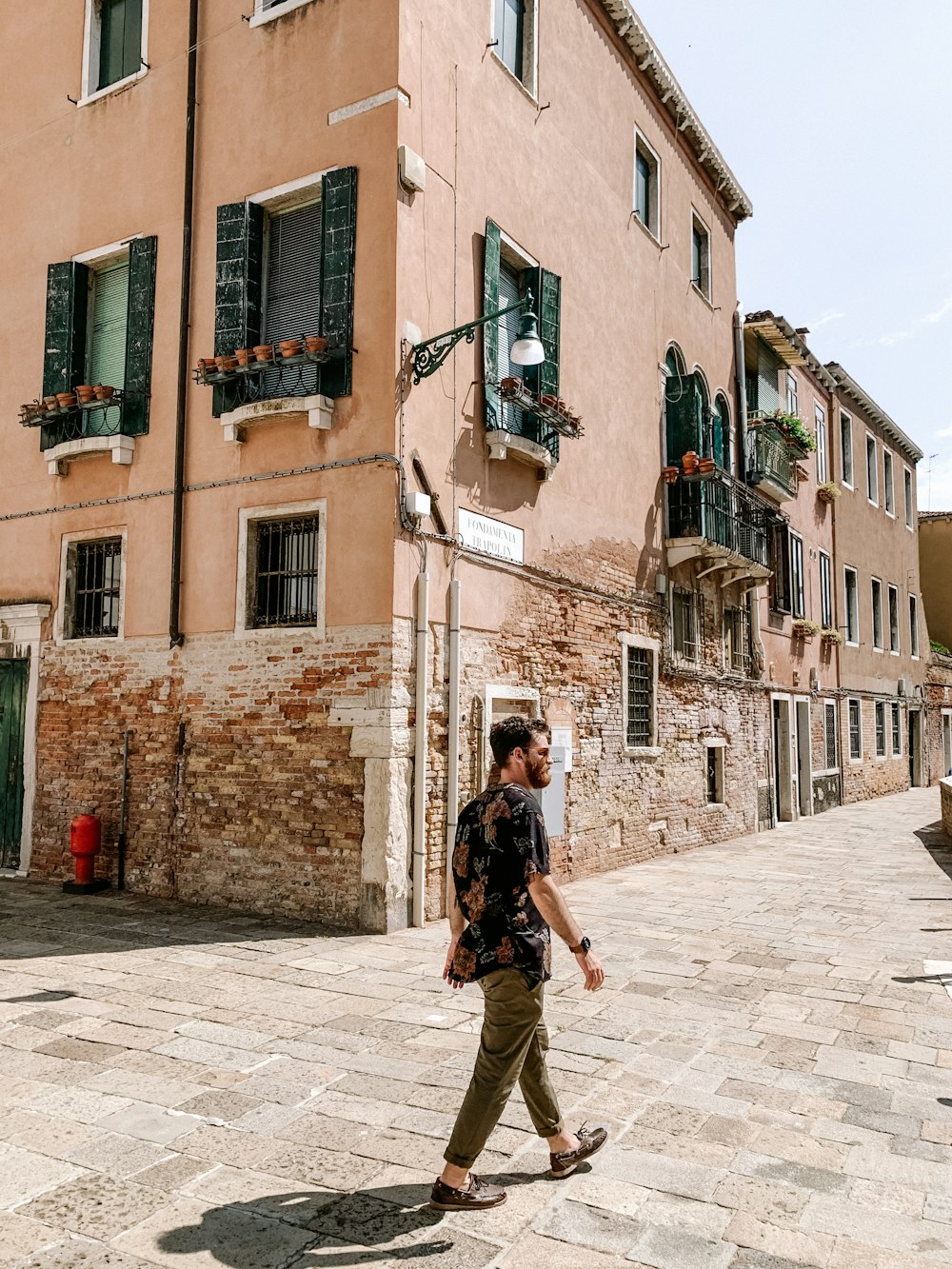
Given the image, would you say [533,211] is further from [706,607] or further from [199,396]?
[706,607]

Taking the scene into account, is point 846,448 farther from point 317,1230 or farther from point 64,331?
point 317,1230

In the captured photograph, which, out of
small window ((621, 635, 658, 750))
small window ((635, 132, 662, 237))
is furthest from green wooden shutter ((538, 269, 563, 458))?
small window ((635, 132, 662, 237))

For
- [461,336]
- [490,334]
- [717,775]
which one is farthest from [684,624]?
[461,336]

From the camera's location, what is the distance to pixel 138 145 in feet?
32.2

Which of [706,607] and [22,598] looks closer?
[22,598]

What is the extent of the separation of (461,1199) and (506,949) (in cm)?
80

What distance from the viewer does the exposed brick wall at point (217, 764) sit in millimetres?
7809

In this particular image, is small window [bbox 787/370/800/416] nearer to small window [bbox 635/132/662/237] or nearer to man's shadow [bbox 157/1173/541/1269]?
small window [bbox 635/132/662/237]

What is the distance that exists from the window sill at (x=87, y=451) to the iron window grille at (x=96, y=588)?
0.79m

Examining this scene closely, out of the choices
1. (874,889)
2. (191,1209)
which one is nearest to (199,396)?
(191,1209)

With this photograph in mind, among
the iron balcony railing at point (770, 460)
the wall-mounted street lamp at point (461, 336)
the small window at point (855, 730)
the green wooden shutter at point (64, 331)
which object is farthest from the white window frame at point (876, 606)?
the green wooden shutter at point (64, 331)

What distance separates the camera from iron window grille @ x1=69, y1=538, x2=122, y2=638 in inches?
383

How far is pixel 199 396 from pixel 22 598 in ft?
10.4

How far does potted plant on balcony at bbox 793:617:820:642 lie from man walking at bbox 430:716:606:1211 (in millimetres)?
16390
